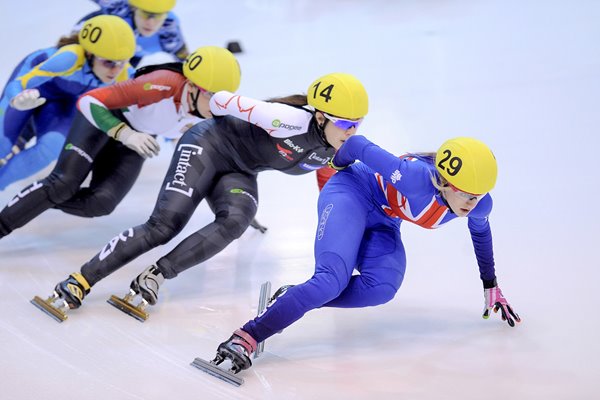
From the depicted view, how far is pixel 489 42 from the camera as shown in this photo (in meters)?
8.56

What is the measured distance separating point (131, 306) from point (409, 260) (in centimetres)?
157

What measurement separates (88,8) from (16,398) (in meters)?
7.29

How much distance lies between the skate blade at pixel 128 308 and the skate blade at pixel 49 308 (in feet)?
0.85

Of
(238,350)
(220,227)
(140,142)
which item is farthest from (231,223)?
(238,350)

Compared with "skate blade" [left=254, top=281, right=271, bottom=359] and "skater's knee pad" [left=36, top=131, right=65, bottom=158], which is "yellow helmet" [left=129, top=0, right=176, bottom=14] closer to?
"skater's knee pad" [left=36, top=131, right=65, bottom=158]

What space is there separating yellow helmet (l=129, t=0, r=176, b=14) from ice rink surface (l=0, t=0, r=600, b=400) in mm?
1231

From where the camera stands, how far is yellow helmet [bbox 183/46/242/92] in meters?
5.08

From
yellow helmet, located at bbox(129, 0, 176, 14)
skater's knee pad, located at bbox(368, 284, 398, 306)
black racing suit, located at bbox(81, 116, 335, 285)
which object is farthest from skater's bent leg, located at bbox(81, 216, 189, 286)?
yellow helmet, located at bbox(129, 0, 176, 14)

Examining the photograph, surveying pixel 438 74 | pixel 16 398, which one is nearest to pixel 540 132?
pixel 438 74

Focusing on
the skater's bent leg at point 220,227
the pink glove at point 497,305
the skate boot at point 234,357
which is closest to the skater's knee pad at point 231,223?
the skater's bent leg at point 220,227

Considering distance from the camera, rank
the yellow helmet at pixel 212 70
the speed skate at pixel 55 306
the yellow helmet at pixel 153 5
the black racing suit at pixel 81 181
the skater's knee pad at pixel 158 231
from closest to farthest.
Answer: the speed skate at pixel 55 306
the skater's knee pad at pixel 158 231
the yellow helmet at pixel 212 70
the black racing suit at pixel 81 181
the yellow helmet at pixel 153 5

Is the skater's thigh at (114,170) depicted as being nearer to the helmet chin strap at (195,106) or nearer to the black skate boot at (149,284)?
the helmet chin strap at (195,106)

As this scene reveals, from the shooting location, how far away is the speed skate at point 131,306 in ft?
15.1

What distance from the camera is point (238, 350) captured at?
3.95 meters
